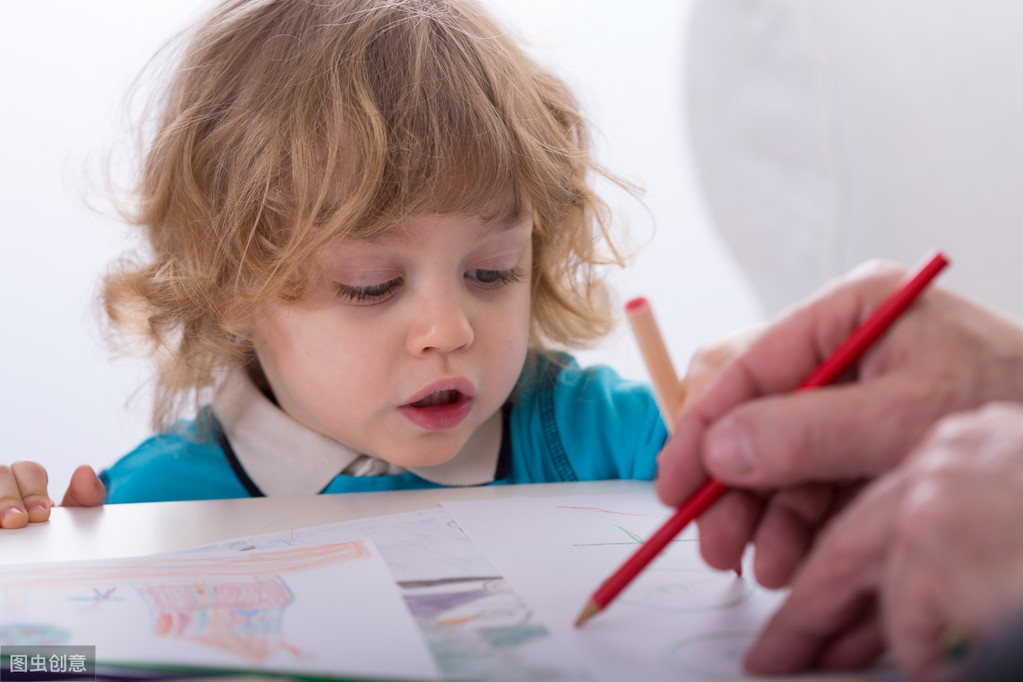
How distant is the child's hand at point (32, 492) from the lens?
54 centimetres

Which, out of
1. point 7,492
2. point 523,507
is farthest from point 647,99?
point 7,492

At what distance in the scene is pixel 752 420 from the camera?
30 centimetres

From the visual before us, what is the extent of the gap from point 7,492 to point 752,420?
0.50 meters

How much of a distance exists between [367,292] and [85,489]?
24 cm

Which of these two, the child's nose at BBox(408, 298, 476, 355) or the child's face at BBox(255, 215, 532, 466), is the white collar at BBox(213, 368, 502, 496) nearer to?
the child's face at BBox(255, 215, 532, 466)

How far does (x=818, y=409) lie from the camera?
0.29 meters

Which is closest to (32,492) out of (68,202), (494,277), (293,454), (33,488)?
(33,488)

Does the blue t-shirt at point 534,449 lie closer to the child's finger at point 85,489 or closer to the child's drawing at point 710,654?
the child's finger at point 85,489

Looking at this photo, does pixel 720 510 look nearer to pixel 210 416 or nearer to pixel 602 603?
pixel 602 603

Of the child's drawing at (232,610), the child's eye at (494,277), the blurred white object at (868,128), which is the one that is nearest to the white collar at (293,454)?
the child's eye at (494,277)

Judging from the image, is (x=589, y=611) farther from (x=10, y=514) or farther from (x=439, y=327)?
(x=10, y=514)

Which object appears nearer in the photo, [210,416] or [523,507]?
[523,507]

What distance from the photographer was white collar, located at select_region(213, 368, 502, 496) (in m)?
0.74

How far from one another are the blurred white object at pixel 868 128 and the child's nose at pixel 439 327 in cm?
59
